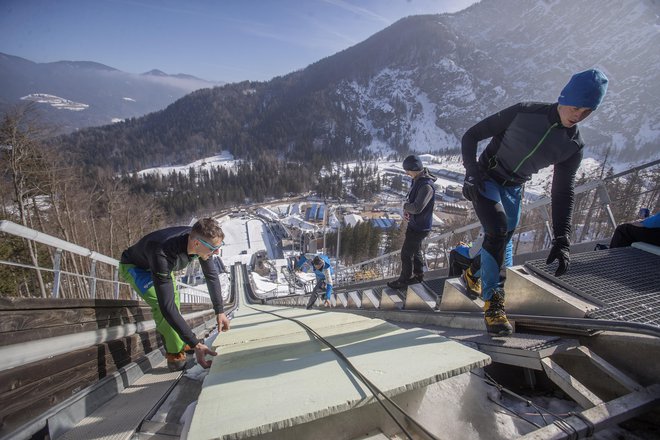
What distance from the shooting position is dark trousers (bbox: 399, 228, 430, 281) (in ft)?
15.1

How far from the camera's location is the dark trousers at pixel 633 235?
342 centimetres

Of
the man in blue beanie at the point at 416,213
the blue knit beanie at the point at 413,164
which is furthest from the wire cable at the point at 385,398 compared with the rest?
the blue knit beanie at the point at 413,164

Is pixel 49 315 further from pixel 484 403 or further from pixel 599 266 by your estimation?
pixel 599 266

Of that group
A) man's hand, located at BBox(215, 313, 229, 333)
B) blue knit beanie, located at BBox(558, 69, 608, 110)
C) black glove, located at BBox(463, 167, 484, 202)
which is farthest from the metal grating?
man's hand, located at BBox(215, 313, 229, 333)

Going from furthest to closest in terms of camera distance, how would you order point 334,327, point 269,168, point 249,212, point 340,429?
point 269,168 → point 249,212 → point 334,327 → point 340,429

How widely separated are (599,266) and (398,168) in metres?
146

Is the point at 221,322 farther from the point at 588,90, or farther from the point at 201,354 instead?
the point at 588,90

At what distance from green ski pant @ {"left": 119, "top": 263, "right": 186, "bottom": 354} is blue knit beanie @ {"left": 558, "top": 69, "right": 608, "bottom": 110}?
12.0 feet

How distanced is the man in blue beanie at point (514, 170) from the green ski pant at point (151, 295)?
2.85 meters

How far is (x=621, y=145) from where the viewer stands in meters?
159

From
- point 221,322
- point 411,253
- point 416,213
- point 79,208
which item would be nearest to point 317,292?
point 411,253

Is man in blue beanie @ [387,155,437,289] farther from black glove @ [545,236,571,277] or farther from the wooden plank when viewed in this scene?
the wooden plank

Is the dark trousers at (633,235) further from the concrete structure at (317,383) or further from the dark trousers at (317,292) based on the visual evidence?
the dark trousers at (317,292)

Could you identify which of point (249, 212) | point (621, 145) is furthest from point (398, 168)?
point (621, 145)
